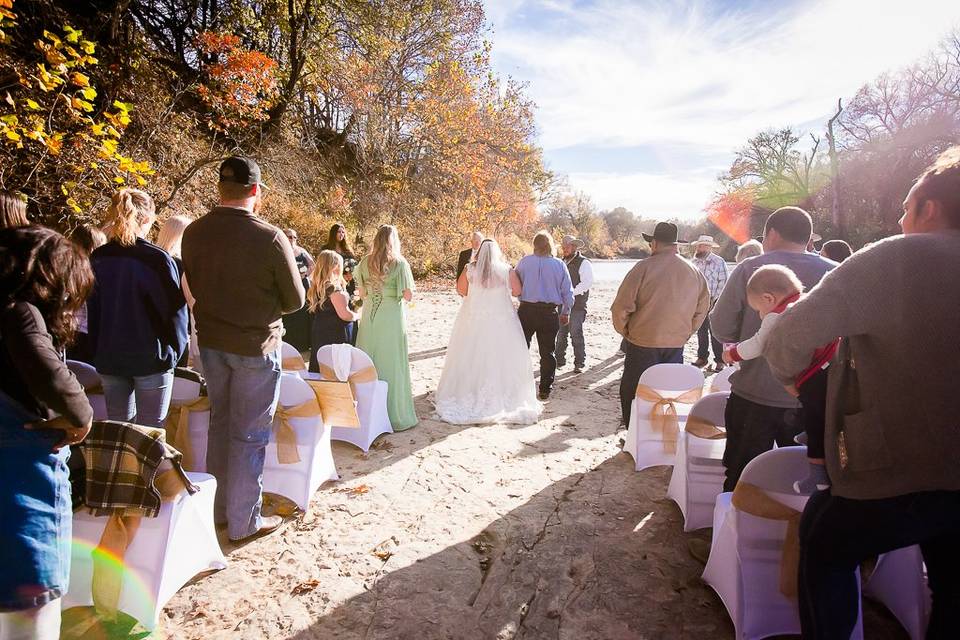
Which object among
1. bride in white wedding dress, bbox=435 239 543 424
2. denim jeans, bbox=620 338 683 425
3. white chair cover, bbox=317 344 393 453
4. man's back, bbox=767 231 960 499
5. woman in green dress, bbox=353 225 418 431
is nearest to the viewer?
man's back, bbox=767 231 960 499

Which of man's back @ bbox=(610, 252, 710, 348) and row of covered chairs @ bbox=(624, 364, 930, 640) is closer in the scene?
row of covered chairs @ bbox=(624, 364, 930, 640)

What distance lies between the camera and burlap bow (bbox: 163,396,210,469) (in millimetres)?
3453

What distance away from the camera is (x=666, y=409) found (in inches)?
157

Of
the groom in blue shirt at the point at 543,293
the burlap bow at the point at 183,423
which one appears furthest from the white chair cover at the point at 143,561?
the groom in blue shirt at the point at 543,293

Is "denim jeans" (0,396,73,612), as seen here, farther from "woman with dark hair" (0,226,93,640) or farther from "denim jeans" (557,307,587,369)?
"denim jeans" (557,307,587,369)

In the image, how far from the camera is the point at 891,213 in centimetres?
2641

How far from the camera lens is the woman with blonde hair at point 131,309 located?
9.47ft

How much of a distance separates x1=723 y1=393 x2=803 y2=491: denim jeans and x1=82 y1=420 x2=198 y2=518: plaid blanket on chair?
303 centimetres

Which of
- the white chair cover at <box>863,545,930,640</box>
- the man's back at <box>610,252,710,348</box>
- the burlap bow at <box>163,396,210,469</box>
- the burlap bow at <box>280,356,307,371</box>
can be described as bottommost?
the white chair cover at <box>863,545,930,640</box>

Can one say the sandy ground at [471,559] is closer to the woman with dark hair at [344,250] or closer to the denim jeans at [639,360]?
the denim jeans at [639,360]

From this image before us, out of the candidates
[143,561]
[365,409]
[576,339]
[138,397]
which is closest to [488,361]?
[365,409]

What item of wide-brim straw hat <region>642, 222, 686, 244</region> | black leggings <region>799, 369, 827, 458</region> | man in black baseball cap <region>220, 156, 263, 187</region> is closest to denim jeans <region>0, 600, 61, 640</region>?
man in black baseball cap <region>220, 156, 263, 187</region>

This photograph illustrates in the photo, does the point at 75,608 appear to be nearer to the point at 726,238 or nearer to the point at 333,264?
the point at 333,264

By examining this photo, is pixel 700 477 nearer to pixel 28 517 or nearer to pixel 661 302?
pixel 661 302
